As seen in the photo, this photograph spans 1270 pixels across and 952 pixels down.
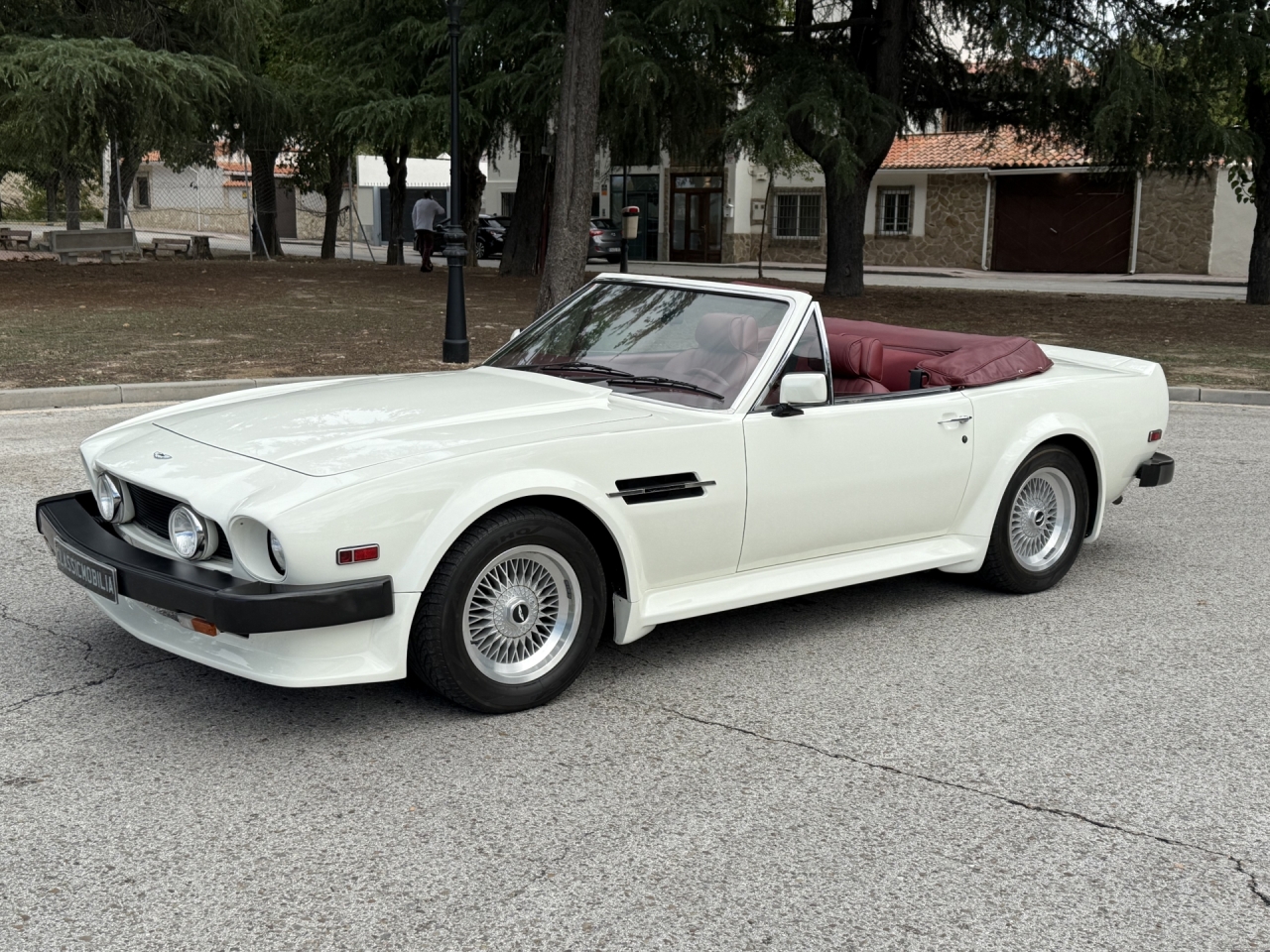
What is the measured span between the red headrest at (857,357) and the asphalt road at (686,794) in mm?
1049

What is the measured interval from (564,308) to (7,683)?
268 centimetres

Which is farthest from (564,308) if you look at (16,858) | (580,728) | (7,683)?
(16,858)

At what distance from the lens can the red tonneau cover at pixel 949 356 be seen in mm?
5895

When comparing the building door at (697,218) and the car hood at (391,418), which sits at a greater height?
the building door at (697,218)

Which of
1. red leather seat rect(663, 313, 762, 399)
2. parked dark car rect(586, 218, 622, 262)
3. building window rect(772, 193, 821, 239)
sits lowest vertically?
red leather seat rect(663, 313, 762, 399)

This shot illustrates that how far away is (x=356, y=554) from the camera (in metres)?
4.00

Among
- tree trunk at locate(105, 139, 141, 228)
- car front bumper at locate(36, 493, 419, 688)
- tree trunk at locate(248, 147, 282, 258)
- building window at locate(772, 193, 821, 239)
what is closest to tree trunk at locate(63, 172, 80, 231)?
tree trunk at locate(105, 139, 141, 228)

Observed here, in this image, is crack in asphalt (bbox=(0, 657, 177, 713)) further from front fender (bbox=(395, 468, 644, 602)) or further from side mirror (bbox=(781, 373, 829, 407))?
side mirror (bbox=(781, 373, 829, 407))

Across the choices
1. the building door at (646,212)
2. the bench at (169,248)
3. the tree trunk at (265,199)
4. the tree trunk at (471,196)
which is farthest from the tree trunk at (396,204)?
the building door at (646,212)

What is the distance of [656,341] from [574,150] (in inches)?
451

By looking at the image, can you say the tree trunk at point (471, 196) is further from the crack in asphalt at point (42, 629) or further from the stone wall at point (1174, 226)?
the crack in asphalt at point (42, 629)

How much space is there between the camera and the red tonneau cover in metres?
5.89

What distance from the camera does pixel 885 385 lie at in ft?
20.2

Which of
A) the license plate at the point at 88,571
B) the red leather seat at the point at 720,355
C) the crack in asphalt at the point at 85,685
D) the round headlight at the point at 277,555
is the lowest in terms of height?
the crack in asphalt at the point at 85,685
